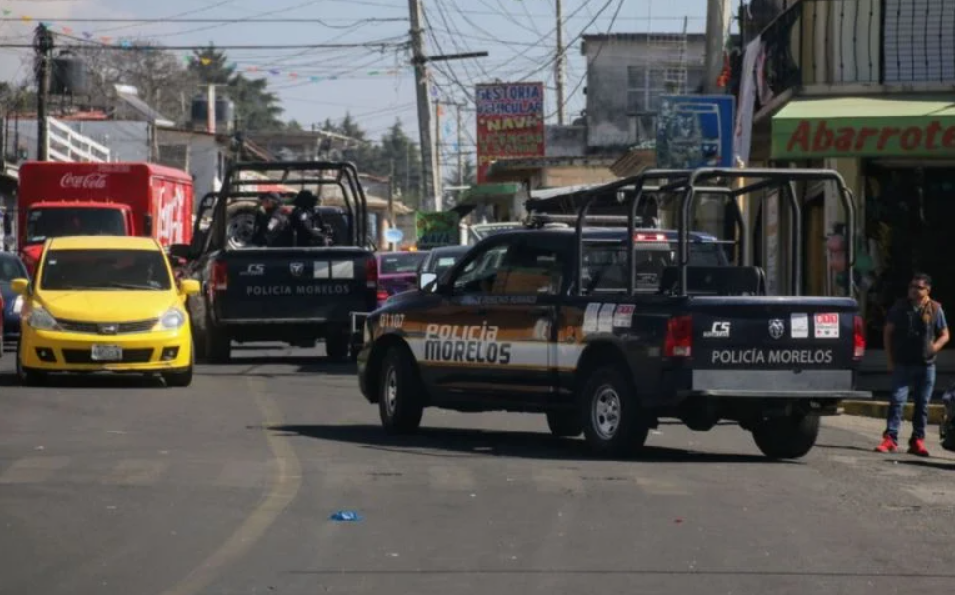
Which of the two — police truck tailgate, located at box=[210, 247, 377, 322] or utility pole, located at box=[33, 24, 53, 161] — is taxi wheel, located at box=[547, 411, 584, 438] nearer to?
police truck tailgate, located at box=[210, 247, 377, 322]

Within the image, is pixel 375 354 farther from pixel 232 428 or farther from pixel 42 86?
pixel 42 86

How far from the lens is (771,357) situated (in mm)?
14719

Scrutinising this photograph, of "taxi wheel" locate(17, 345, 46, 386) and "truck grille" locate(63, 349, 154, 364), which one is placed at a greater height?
"truck grille" locate(63, 349, 154, 364)

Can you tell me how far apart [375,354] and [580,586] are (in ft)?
28.3

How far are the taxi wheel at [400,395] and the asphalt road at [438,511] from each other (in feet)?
0.80

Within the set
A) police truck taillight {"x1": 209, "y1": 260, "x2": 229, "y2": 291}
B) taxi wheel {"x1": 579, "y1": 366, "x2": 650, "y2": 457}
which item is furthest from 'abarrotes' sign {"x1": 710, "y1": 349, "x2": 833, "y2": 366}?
police truck taillight {"x1": 209, "y1": 260, "x2": 229, "y2": 291}

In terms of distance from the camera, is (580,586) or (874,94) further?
(874,94)

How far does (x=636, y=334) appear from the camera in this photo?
578 inches

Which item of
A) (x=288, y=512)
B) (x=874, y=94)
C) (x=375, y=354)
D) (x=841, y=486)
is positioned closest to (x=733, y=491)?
(x=841, y=486)

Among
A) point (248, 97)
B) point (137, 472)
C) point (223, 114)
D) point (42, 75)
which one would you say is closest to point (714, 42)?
point (137, 472)

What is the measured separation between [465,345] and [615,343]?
6.33 ft

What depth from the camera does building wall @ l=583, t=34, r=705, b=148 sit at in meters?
65.6

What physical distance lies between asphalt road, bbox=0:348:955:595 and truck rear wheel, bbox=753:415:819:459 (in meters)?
0.23

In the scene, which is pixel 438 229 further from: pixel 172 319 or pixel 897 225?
pixel 172 319
